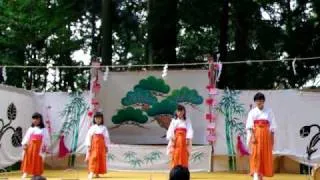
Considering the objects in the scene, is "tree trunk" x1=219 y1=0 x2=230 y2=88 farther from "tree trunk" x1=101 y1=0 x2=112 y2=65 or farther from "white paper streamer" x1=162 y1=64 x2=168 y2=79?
"white paper streamer" x1=162 y1=64 x2=168 y2=79

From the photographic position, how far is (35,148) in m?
9.32

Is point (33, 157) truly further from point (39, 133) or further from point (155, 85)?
point (155, 85)

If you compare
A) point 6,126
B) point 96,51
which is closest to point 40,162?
point 6,126

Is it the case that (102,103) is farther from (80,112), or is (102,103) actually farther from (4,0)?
(4,0)

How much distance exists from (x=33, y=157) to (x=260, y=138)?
12.8 feet

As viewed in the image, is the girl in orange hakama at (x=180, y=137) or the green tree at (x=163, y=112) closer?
the girl in orange hakama at (x=180, y=137)

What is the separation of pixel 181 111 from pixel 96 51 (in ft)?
34.0

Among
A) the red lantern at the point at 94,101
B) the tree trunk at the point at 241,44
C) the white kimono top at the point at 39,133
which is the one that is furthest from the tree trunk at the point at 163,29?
the white kimono top at the point at 39,133

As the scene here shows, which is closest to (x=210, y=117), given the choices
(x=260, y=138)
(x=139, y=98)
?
(x=139, y=98)

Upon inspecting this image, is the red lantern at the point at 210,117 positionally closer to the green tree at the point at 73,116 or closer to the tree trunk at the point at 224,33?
the green tree at the point at 73,116

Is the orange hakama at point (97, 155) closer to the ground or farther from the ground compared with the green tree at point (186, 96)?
closer to the ground

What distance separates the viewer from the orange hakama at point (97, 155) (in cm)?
917

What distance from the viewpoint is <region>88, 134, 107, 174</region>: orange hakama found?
30.1ft

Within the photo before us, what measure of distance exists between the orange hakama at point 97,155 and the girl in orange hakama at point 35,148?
2.58 feet
